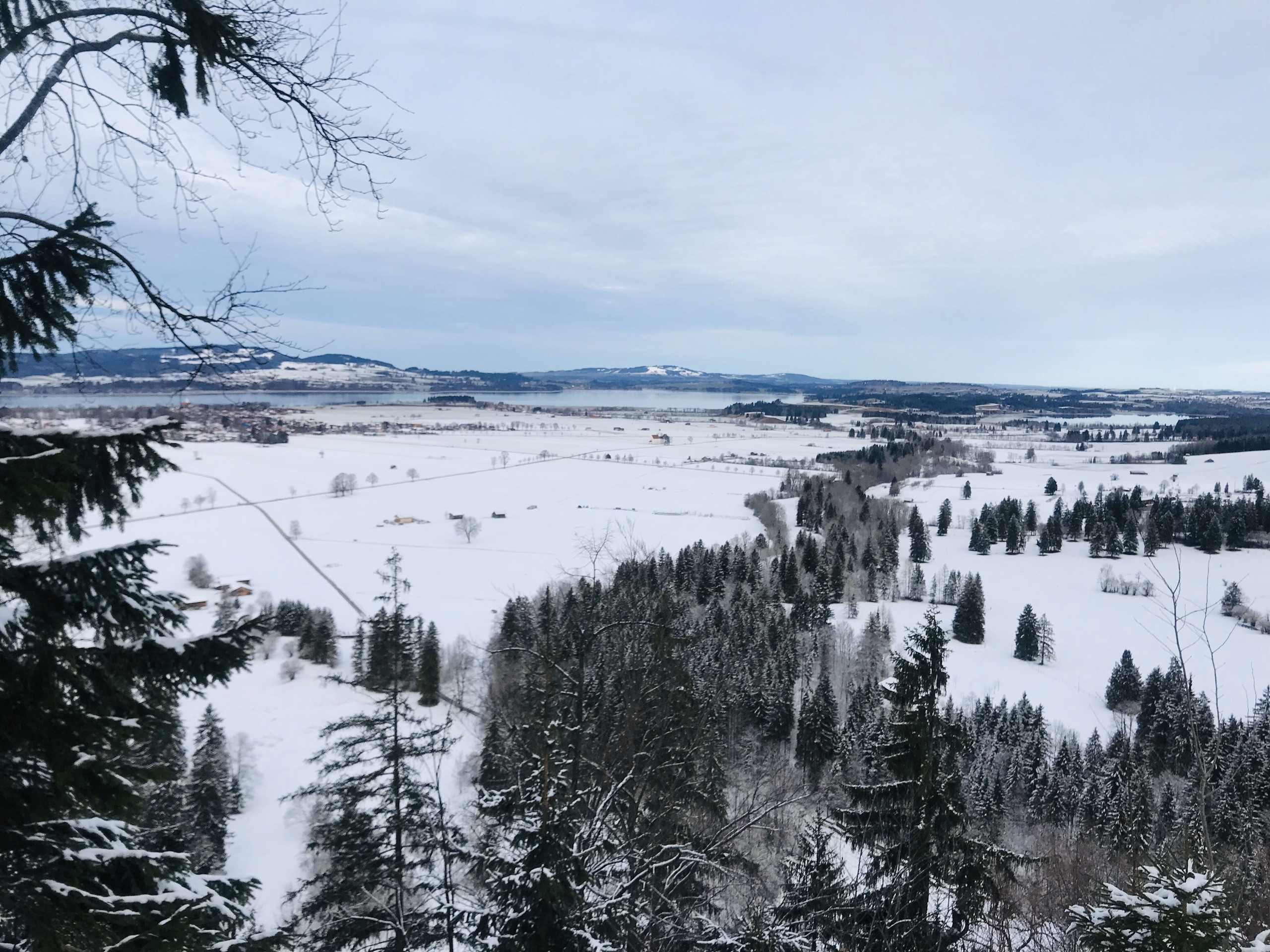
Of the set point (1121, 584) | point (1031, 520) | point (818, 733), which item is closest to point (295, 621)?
point (818, 733)

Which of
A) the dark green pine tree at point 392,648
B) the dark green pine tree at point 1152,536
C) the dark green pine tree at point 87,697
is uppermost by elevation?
the dark green pine tree at point 87,697

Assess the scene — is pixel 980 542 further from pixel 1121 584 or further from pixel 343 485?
pixel 343 485

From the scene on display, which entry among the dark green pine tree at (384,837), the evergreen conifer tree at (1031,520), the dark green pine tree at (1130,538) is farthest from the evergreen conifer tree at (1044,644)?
the dark green pine tree at (384,837)

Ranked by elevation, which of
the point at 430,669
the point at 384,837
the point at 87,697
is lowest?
the point at 430,669

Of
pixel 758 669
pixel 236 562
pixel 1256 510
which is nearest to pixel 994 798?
pixel 758 669

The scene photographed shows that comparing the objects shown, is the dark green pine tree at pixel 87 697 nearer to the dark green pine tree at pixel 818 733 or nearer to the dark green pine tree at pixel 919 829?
the dark green pine tree at pixel 919 829

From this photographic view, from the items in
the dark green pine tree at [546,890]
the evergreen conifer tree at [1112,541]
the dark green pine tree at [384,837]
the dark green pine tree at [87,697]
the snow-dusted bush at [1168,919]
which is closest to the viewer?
the dark green pine tree at [87,697]

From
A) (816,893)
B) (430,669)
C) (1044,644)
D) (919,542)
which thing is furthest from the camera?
(919,542)
